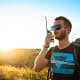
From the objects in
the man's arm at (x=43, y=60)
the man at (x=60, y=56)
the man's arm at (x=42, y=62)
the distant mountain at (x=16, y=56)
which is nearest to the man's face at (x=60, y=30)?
the man at (x=60, y=56)

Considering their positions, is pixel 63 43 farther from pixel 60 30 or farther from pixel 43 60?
pixel 43 60

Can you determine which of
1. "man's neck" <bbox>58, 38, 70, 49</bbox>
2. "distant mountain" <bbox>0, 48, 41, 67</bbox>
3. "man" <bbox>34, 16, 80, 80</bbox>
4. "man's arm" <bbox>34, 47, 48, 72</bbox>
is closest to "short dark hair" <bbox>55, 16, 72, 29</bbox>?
"man" <bbox>34, 16, 80, 80</bbox>

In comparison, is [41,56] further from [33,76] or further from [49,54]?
[33,76]

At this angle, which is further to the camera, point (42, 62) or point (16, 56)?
point (16, 56)

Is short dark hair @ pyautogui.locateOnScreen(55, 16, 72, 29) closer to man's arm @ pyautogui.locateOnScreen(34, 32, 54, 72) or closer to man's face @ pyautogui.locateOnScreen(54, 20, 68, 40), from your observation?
man's face @ pyautogui.locateOnScreen(54, 20, 68, 40)

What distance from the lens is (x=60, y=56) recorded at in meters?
6.87

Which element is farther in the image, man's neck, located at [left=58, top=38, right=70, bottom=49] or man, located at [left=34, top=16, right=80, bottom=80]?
man's neck, located at [left=58, top=38, right=70, bottom=49]

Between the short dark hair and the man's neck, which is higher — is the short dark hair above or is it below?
above

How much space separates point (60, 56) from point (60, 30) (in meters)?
0.51

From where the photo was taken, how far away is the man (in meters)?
6.73

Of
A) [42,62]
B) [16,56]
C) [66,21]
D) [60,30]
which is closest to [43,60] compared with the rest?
[42,62]

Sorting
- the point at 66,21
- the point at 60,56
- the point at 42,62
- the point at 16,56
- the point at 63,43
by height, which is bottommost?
the point at 16,56

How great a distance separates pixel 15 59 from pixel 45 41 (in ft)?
110

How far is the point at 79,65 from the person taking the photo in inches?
264
